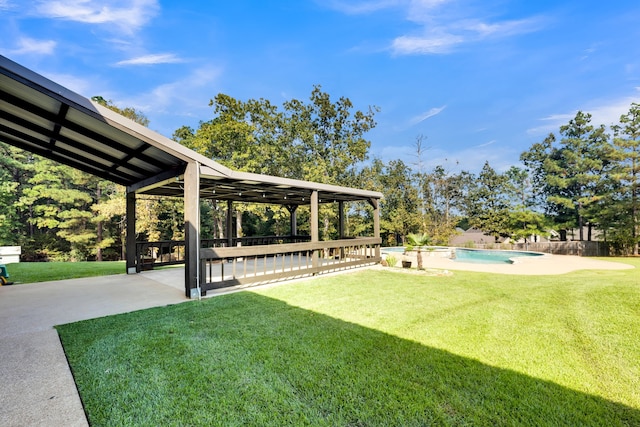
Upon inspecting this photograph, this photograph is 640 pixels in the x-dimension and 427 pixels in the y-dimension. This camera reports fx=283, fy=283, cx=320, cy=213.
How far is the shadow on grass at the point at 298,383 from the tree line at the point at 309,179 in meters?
12.0

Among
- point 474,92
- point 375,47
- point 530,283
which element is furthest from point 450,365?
point 474,92

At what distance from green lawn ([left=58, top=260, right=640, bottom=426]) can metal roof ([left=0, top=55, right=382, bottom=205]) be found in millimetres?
2675

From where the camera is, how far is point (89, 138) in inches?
205

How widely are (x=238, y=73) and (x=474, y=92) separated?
63.4ft

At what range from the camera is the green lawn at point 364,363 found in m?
1.90

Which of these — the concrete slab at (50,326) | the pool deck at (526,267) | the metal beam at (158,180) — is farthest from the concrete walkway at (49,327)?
the pool deck at (526,267)

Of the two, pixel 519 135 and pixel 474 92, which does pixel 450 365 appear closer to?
pixel 474 92

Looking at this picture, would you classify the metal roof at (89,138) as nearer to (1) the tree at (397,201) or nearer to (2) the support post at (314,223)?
(2) the support post at (314,223)

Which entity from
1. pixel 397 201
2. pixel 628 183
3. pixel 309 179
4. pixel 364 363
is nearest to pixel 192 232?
pixel 364 363

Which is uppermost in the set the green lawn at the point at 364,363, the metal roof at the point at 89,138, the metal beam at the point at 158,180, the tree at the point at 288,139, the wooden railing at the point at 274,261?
the tree at the point at 288,139

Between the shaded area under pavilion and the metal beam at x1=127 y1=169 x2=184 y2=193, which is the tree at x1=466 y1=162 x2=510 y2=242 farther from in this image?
the metal beam at x1=127 y1=169 x2=184 y2=193

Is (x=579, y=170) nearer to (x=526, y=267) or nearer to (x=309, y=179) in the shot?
(x=526, y=267)

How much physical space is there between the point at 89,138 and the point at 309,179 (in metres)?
13.1

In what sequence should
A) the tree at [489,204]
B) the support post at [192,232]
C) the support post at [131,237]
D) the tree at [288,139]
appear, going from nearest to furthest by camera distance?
the support post at [192,232] → the support post at [131,237] → the tree at [288,139] → the tree at [489,204]
